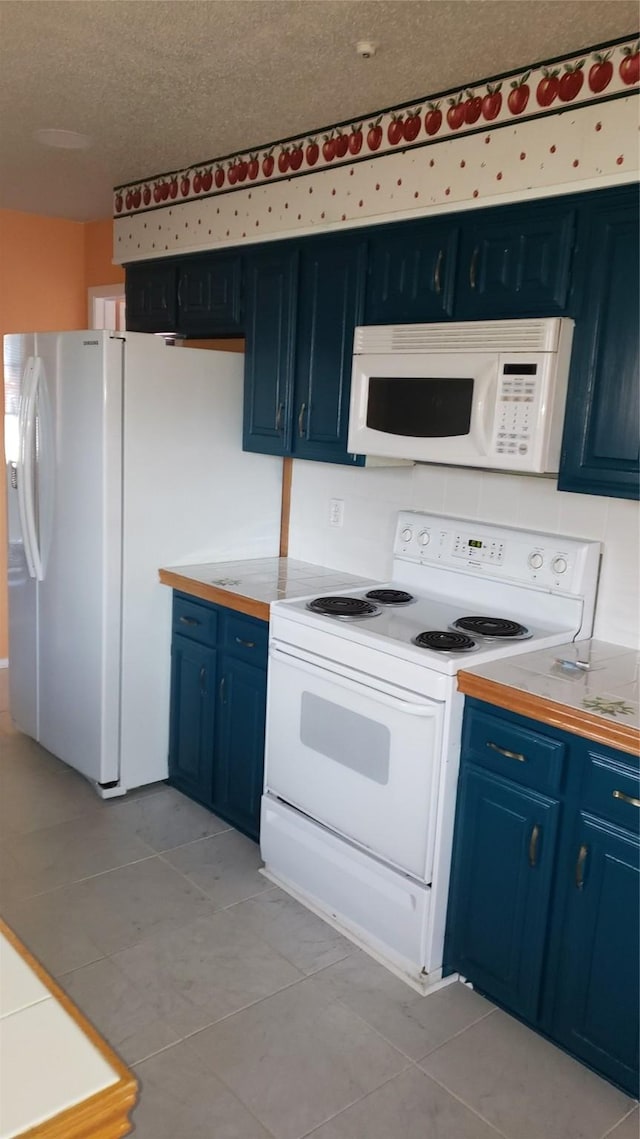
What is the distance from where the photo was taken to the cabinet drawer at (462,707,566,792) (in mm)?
2090

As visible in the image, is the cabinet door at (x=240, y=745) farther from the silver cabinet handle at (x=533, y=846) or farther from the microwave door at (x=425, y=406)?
the silver cabinet handle at (x=533, y=846)

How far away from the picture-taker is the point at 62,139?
3.21 m

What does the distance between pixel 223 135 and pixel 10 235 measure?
200cm

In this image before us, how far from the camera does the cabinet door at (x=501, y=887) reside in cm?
215

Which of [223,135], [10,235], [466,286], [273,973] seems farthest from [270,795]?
[10,235]

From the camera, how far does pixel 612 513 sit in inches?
99.9

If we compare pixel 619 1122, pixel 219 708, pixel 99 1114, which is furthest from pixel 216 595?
pixel 99 1114

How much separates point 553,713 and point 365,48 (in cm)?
173

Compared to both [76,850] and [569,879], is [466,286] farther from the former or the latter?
[76,850]

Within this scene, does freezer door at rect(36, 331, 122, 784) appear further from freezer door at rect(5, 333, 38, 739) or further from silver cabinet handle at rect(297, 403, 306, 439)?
silver cabinet handle at rect(297, 403, 306, 439)

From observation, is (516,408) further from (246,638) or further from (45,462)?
(45,462)

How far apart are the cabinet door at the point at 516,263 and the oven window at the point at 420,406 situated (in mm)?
210

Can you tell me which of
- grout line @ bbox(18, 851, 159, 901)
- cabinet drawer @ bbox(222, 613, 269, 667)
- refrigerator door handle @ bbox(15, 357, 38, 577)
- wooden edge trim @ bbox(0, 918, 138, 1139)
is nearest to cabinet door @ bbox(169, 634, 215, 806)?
cabinet drawer @ bbox(222, 613, 269, 667)

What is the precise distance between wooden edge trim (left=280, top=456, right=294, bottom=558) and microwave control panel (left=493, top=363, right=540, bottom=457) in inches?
54.7
